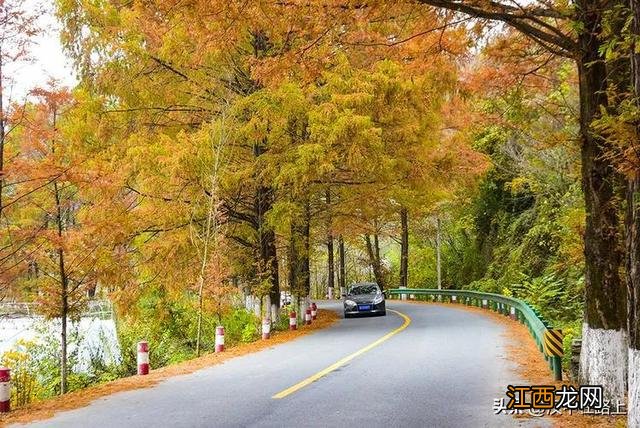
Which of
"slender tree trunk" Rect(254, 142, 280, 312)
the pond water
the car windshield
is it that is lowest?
the pond water

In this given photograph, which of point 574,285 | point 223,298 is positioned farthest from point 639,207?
point 574,285

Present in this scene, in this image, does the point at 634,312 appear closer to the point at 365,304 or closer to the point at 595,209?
the point at 595,209

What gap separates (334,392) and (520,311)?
1264 centimetres

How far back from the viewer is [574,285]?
21.0 meters

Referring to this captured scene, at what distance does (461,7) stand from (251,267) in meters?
14.5

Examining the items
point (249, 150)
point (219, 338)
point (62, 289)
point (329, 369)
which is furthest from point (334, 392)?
point (249, 150)

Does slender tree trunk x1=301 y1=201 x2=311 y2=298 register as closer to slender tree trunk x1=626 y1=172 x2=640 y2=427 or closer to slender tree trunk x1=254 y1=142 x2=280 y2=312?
slender tree trunk x1=254 y1=142 x2=280 y2=312

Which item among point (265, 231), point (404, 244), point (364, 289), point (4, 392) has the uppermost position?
point (265, 231)

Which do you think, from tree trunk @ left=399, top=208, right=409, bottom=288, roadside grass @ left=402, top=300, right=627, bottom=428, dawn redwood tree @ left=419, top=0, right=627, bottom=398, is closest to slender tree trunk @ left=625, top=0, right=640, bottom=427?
roadside grass @ left=402, top=300, right=627, bottom=428

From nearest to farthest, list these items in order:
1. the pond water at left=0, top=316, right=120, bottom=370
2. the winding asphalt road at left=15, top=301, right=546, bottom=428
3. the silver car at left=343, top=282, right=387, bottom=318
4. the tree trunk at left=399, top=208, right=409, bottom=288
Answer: the winding asphalt road at left=15, top=301, right=546, bottom=428 → the pond water at left=0, top=316, right=120, bottom=370 → the silver car at left=343, top=282, right=387, bottom=318 → the tree trunk at left=399, top=208, right=409, bottom=288

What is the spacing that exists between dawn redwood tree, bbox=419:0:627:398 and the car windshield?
17.0 meters

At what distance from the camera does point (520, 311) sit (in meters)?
19.5

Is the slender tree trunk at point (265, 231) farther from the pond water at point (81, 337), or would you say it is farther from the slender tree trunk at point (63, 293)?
the slender tree trunk at point (63, 293)

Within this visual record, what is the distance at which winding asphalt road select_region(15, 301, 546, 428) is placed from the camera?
7.04 m
